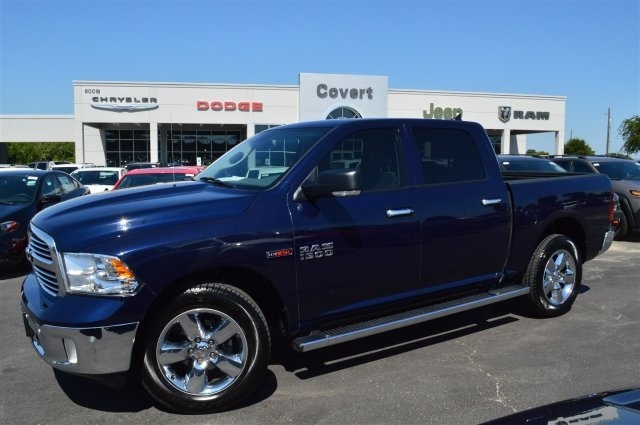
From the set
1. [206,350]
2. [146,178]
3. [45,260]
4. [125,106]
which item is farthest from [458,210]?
[125,106]

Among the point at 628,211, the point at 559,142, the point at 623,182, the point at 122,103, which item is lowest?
the point at 628,211

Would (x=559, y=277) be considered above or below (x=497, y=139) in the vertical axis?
below

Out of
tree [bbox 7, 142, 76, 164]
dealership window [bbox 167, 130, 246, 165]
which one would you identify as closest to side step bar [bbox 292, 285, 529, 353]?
dealership window [bbox 167, 130, 246, 165]

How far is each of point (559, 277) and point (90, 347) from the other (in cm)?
468

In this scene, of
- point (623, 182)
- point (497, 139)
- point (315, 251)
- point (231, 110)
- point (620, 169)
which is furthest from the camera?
point (497, 139)

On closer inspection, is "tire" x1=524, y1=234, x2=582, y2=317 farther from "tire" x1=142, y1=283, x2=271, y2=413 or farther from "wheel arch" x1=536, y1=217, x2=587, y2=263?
"tire" x1=142, y1=283, x2=271, y2=413

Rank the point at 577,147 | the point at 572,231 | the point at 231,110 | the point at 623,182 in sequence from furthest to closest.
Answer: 1. the point at 577,147
2. the point at 231,110
3. the point at 623,182
4. the point at 572,231

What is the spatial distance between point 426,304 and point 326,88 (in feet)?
119

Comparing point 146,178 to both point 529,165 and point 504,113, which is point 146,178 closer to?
point 529,165

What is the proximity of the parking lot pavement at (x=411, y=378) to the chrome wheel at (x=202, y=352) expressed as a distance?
0.77ft

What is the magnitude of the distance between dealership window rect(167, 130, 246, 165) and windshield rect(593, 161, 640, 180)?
34.9 meters

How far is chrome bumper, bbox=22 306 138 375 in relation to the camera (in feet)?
10.7

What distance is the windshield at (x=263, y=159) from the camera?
13.8 ft

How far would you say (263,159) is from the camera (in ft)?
15.0
